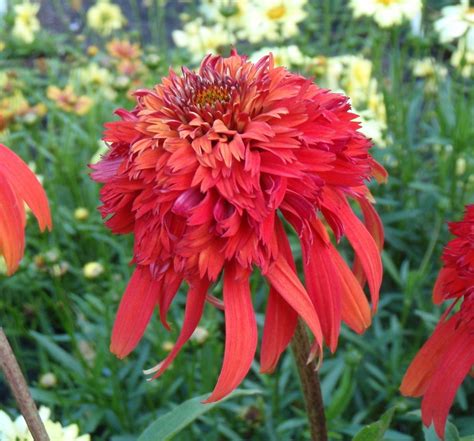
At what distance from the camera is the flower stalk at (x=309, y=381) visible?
68 cm

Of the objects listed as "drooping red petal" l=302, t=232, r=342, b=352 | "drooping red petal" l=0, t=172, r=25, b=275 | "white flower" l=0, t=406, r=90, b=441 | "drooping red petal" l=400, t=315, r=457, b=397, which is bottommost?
"white flower" l=0, t=406, r=90, b=441

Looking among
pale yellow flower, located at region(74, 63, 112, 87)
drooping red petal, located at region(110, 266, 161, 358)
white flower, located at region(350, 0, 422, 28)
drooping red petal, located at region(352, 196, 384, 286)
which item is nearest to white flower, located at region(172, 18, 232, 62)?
pale yellow flower, located at region(74, 63, 112, 87)

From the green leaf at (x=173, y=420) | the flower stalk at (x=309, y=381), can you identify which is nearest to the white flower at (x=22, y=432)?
the green leaf at (x=173, y=420)

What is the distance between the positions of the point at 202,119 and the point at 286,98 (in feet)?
0.23

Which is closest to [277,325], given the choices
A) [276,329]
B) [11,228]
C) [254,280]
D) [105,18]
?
[276,329]

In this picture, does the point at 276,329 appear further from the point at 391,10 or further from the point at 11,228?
the point at 391,10

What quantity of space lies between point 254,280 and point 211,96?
28.3 inches

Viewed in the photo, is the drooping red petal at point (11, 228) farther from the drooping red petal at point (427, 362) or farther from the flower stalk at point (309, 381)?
the drooping red petal at point (427, 362)

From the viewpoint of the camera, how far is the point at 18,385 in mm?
540

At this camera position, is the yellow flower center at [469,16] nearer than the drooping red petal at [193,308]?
No

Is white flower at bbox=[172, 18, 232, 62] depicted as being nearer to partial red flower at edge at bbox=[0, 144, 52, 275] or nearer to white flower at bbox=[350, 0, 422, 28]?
white flower at bbox=[350, 0, 422, 28]

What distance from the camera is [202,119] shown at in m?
0.62

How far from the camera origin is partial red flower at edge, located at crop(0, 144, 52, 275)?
573 millimetres

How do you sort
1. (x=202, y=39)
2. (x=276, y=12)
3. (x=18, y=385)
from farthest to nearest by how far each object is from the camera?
(x=202, y=39), (x=276, y=12), (x=18, y=385)
